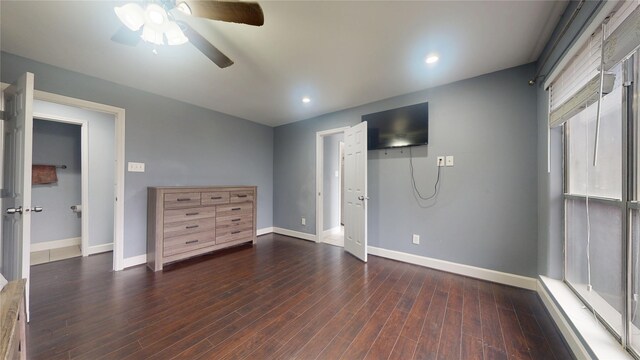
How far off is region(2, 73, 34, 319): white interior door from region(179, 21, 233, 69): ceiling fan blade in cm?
137

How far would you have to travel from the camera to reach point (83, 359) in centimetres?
130

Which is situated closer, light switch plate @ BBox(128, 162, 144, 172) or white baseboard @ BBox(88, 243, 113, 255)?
light switch plate @ BBox(128, 162, 144, 172)

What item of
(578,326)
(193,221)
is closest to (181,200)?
(193,221)

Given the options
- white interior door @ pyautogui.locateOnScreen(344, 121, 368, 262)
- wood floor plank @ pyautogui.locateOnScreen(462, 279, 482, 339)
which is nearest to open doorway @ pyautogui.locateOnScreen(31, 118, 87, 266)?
white interior door @ pyautogui.locateOnScreen(344, 121, 368, 262)

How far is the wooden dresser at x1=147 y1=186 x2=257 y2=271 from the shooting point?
2641 mm

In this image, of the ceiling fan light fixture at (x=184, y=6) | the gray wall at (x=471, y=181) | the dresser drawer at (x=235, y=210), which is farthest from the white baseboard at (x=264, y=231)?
the ceiling fan light fixture at (x=184, y=6)

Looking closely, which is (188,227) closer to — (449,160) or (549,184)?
(449,160)

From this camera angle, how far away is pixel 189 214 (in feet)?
9.40

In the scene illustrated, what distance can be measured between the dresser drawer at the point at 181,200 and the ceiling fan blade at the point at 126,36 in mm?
1735

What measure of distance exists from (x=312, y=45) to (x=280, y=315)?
2300 mm

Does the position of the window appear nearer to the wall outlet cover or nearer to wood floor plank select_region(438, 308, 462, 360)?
wood floor plank select_region(438, 308, 462, 360)

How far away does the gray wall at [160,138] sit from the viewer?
2297 millimetres

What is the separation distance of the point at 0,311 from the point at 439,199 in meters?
3.25

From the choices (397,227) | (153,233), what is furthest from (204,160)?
(397,227)
